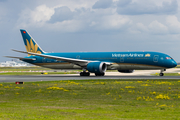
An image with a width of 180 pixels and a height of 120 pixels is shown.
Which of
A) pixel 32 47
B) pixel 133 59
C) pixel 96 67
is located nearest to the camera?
pixel 96 67

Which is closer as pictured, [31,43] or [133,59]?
[133,59]

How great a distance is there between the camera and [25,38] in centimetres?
5909

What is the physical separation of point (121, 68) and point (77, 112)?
37.0 metres

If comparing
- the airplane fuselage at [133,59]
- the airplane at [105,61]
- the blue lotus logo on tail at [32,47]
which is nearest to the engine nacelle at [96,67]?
the airplane at [105,61]

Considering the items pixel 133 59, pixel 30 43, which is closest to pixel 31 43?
pixel 30 43

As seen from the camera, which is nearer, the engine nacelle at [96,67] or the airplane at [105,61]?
the engine nacelle at [96,67]

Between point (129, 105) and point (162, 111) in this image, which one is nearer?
point (162, 111)

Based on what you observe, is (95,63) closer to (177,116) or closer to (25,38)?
(25,38)

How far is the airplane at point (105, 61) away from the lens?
4881 cm

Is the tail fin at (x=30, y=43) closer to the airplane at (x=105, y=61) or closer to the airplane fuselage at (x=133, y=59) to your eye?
the airplane at (x=105, y=61)

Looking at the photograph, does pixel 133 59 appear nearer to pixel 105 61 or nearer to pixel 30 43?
pixel 105 61

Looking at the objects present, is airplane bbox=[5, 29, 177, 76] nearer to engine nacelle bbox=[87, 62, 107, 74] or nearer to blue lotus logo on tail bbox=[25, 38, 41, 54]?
engine nacelle bbox=[87, 62, 107, 74]

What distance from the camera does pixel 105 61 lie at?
51.6 m

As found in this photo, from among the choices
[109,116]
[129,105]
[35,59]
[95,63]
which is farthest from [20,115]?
[35,59]
